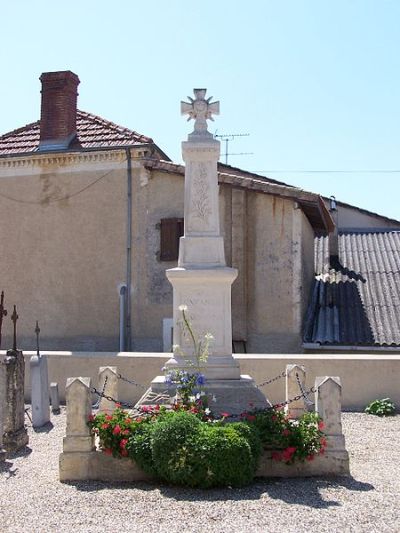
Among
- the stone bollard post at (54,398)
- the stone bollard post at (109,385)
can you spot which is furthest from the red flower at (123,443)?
the stone bollard post at (54,398)

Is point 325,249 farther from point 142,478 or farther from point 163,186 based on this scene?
point 142,478

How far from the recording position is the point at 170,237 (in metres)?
16.4

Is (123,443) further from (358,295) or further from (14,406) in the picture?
(358,295)

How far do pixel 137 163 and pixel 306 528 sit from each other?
12.5 metres

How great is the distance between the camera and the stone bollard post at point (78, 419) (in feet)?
23.2

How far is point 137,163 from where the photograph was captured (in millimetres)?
16797

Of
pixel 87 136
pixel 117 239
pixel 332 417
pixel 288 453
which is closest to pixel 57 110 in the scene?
pixel 87 136

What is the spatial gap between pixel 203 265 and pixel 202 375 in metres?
1.97

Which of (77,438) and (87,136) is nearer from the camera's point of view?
(77,438)

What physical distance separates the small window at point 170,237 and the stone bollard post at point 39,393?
18.5 ft

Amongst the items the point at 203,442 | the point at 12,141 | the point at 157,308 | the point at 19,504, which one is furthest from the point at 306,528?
the point at 12,141

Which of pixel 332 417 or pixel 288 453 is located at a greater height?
pixel 332 417

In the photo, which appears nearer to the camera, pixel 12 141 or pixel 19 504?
pixel 19 504

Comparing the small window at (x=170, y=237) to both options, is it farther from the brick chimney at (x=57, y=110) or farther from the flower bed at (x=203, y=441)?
the flower bed at (x=203, y=441)
